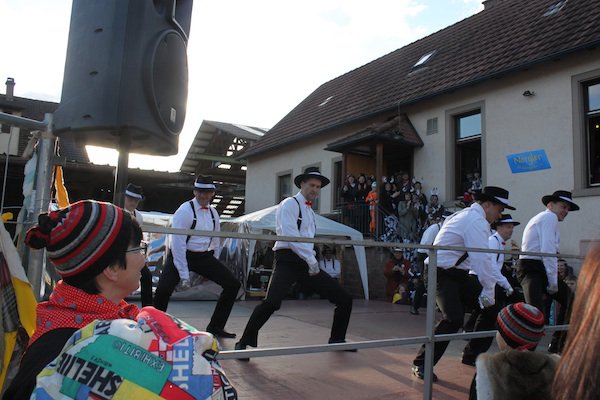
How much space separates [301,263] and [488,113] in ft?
29.6

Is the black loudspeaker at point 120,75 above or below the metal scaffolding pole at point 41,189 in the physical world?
above

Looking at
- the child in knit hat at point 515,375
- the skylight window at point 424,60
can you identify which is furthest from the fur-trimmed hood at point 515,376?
the skylight window at point 424,60

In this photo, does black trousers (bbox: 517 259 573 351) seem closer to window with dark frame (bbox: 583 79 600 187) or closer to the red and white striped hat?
window with dark frame (bbox: 583 79 600 187)

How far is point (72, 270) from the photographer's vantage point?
4.59 ft

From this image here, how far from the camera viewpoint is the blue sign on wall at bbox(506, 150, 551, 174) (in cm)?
1091

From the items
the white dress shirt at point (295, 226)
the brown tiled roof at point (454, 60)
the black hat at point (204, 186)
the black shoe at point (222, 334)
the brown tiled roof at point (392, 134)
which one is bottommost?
the black shoe at point (222, 334)

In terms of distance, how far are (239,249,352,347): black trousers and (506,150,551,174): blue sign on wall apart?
7.63 meters

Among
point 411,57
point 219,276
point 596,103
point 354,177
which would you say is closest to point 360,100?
point 411,57

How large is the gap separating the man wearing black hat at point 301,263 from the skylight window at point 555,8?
10104 millimetres

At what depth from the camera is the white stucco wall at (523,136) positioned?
10.3 metres

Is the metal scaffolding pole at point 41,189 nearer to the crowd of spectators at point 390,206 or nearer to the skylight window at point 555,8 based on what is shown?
the crowd of spectators at point 390,206

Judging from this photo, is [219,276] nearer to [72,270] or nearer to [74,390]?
[72,270]

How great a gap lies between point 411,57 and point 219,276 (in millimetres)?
14171

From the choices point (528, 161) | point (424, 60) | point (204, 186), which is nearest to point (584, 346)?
point (204, 186)
